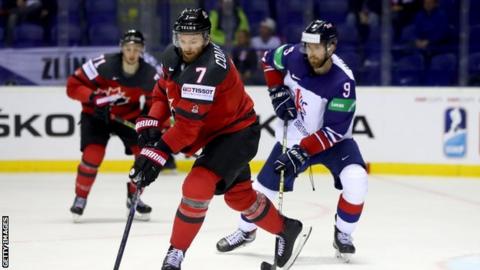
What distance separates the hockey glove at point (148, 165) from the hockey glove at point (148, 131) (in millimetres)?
228

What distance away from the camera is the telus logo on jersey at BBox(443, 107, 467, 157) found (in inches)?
353

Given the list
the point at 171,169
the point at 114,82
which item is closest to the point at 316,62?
the point at 114,82

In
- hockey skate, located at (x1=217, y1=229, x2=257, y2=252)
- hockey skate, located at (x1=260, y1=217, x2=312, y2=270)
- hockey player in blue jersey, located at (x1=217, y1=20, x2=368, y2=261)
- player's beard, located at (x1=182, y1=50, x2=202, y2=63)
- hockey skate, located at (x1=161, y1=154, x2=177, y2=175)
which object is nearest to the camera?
player's beard, located at (x1=182, y1=50, x2=202, y2=63)

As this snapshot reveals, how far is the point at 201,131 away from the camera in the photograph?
443 cm

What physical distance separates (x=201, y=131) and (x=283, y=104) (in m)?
0.93

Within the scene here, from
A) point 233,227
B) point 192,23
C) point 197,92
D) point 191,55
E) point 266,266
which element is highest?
point 192,23

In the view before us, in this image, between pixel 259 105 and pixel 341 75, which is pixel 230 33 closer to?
pixel 259 105

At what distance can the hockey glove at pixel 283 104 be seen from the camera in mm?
5262

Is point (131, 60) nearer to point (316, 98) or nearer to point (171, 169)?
point (316, 98)

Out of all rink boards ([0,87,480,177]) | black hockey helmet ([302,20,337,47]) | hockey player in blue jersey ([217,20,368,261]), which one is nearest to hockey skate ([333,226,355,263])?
hockey player in blue jersey ([217,20,368,261])

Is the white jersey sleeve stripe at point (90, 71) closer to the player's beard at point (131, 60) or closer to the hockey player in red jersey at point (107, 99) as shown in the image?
the hockey player in red jersey at point (107, 99)

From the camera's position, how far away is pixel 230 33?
31.1 feet

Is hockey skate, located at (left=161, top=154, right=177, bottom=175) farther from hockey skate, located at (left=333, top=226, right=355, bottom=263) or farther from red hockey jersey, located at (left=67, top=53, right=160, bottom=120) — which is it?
hockey skate, located at (left=333, top=226, right=355, bottom=263)

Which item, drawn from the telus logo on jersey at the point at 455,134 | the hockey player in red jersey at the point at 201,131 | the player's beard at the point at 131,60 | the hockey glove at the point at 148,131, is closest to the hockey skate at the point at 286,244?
the hockey player in red jersey at the point at 201,131
